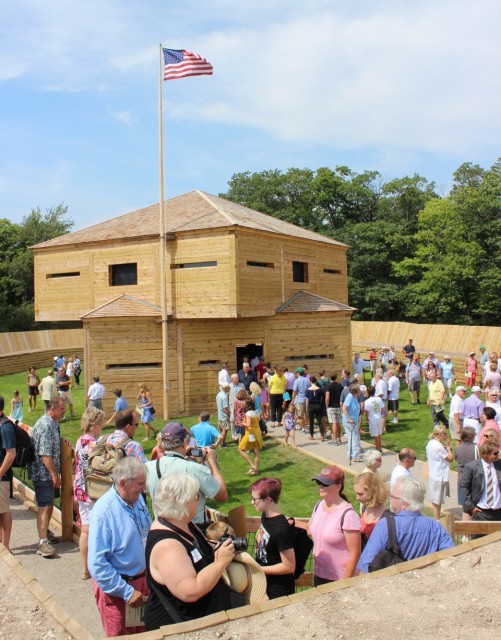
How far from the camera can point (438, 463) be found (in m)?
9.12

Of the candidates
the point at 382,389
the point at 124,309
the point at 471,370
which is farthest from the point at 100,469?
the point at 471,370

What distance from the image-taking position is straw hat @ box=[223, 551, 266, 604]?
12.9ft

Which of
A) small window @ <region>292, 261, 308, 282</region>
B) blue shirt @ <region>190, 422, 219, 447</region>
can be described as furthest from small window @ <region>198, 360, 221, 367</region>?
blue shirt @ <region>190, 422, 219, 447</region>

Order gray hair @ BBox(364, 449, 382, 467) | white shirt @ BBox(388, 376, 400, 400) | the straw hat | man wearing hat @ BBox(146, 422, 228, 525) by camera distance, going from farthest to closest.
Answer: white shirt @ BBox(388, 376, 400, 400)
gray hair @ BBox(364, 449, 382, 467)
man wearing hat @ BBox(146, 422, 228, 525)
the straw hat

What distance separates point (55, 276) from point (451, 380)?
15106 mm

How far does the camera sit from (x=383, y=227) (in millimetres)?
52344

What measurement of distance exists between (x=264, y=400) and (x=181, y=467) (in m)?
12.4

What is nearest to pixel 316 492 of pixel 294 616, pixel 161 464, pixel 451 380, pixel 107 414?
pixel 161 464

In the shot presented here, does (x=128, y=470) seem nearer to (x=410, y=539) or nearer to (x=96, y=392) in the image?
(x=410, y=539)

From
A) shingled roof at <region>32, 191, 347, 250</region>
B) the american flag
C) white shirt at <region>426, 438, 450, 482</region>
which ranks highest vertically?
the american flag

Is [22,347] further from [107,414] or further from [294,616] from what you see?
[294,616]

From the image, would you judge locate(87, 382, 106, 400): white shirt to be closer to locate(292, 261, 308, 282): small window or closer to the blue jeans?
the blue jeans

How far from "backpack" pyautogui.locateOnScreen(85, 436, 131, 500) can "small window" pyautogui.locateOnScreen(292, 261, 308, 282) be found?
17.1 m

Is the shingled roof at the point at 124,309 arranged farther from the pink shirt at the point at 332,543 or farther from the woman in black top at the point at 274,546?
the woman in black top at the point at 274,546
